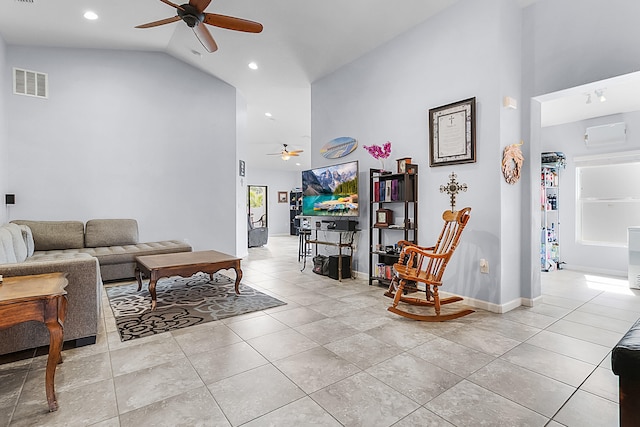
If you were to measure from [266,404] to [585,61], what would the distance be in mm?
4031

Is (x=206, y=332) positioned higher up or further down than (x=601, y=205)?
further down

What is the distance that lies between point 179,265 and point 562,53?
4.51m

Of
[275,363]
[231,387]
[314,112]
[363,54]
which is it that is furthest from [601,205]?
[231,387]

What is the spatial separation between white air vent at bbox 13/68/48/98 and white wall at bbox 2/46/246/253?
0.08 meters

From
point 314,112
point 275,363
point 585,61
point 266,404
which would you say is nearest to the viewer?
point 266,404

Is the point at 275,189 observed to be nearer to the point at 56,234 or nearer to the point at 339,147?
the point at 339,147

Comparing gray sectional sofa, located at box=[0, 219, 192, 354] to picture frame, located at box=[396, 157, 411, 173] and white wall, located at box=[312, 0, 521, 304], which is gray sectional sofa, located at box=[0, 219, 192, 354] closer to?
picture frame, located at box=[396, 157, 411, 173]

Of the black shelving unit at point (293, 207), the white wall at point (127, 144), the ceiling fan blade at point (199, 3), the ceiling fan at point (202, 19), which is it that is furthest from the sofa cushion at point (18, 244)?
the black shelving unit at point (293, 207)

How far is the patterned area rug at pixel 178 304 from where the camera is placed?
9.48 ft

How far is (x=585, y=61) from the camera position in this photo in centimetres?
308

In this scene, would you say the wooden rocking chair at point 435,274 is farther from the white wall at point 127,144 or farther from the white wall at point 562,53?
the white wall at point 127,144

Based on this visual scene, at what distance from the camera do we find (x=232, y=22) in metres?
3.18

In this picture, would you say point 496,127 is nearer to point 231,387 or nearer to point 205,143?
point 231,387

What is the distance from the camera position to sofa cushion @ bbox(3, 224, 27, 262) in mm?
3344
